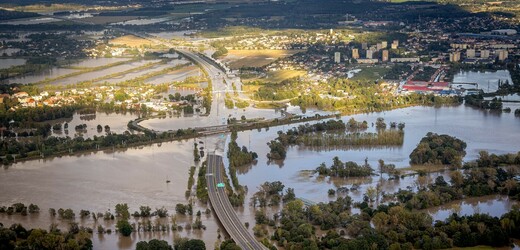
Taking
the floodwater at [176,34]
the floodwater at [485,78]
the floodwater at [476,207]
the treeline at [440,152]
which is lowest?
the floodwater at [476,207]

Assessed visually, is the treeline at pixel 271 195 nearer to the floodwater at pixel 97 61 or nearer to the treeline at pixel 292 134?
the treeline at pixel 292 134

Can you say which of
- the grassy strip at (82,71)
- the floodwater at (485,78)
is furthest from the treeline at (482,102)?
the grassy strip at (82,71)

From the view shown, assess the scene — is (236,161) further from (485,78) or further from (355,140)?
(485,78)

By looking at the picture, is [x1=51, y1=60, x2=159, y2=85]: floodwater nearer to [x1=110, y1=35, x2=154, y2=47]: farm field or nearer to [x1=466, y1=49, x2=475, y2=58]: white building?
[x1=110, y1=35, x2=154, y2=47]: farm field

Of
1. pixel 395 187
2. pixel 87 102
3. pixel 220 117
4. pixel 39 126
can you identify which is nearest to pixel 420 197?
pixel 395 187

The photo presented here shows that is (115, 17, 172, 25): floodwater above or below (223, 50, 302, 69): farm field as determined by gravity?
above

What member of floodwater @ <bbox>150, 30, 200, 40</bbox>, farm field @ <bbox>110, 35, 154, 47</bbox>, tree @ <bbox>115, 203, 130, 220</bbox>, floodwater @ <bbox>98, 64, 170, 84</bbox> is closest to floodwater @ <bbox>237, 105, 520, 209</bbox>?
tree @ <bbox>115, 203, 130, 220</bbox>
